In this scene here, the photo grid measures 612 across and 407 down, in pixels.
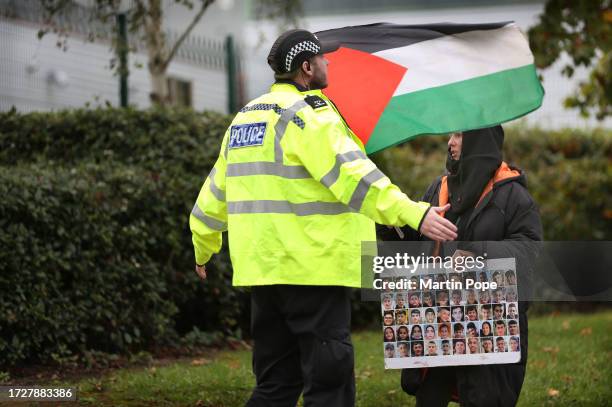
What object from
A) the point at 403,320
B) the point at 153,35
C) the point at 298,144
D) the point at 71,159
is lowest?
the point at 403,320

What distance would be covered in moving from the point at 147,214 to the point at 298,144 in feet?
13.4

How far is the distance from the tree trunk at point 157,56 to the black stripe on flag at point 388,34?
5.35 metres

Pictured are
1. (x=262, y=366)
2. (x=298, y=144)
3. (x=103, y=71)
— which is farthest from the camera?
(x=103, y=71)

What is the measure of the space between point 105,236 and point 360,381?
2329 mm

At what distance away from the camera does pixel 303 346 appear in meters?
4.91

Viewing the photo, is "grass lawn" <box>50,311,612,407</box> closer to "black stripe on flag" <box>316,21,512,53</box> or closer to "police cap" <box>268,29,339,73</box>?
"black stripe on flag" <box>316,21,512,53</box>

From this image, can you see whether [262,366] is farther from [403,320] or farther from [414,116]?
[414,116]

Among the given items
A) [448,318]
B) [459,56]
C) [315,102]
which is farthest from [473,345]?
[459,56]

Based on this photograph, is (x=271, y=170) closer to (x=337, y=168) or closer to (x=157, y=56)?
(x=337, y=168)

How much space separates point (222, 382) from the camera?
7.45 m

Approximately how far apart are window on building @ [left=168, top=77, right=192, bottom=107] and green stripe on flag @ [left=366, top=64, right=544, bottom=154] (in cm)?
918

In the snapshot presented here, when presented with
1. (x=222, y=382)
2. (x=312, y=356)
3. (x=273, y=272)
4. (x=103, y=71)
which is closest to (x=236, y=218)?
(x=273, y=272)

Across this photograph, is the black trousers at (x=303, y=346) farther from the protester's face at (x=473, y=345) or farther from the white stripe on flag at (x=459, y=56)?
the white stripe on flag at (x=459, y=56)

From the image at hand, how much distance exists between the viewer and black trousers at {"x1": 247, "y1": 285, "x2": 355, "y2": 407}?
4797 mm
